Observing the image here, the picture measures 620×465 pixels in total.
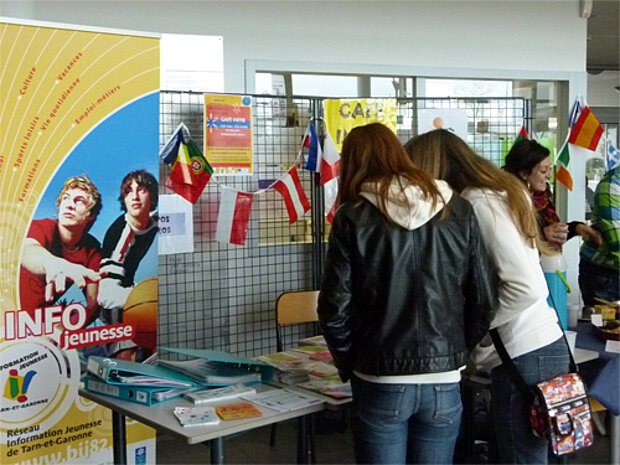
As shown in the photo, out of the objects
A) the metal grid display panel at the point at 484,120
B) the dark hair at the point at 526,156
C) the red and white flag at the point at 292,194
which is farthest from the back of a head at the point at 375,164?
the metal grid display panel at the point at 484,120

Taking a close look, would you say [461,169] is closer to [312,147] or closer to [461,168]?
[461,168]

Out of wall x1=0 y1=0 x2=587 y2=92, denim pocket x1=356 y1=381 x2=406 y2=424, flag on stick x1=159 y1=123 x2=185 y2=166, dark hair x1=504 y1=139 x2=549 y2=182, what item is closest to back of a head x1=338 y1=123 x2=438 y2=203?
denim pocket x1=356 y1=381 x2=406 y2=424

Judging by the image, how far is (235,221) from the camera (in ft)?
13.4

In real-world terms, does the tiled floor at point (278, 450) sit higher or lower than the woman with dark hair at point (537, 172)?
lower

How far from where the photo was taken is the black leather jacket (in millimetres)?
2010

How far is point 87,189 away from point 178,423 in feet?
4.38

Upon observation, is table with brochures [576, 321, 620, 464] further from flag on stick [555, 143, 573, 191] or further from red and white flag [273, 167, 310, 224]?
flag on stick [555, 143, 573, 191]

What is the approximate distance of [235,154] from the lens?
434 cm

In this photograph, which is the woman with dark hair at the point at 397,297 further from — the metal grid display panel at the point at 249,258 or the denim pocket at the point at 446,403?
the metal grid display panel at the point at 249,258

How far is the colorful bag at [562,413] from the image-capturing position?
2.23 metres

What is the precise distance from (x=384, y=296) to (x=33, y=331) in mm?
1683

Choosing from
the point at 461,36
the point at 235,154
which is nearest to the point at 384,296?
the point at 235,154

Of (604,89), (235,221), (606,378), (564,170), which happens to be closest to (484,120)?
(564,170)

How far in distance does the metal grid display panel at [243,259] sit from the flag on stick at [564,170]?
74.0 inches
